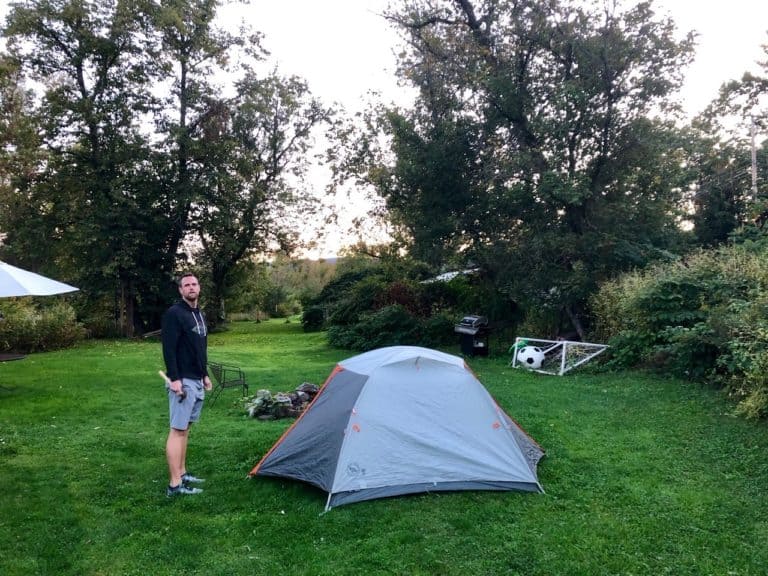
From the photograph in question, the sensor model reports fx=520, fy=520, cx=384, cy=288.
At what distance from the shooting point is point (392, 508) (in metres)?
4.04

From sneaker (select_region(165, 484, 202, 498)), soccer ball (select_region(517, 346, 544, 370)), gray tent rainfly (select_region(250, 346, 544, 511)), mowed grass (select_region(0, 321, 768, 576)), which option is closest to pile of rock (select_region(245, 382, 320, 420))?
mowed grass (select_region(0, 321, 768, 576))

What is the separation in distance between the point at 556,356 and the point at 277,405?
639 cm

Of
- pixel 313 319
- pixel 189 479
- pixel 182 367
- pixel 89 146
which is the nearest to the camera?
pixel 182 367

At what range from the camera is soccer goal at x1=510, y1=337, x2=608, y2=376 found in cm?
1012

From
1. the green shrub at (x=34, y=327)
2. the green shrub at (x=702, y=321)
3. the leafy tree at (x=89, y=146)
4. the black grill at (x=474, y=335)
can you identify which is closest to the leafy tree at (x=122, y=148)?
the leafy tree at (x=89, y=146)

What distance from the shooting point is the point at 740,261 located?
28.0ft

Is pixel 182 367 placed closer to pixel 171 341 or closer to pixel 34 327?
pixel 171 341

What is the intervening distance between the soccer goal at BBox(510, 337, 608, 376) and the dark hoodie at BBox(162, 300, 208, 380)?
753cm

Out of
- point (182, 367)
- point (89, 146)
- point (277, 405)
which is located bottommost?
point (277, 405)

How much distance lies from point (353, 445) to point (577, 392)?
5152mm

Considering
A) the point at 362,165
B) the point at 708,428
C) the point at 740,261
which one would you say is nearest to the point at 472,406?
the point at 708,428

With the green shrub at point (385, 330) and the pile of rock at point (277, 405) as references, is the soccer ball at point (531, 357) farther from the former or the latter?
the pile of rock at point (277, 405)

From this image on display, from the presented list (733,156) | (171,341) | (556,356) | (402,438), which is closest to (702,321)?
(556,356)

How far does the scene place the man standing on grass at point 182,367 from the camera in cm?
410
